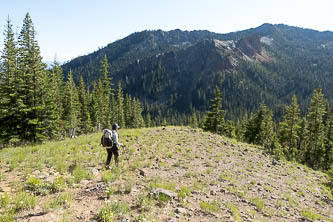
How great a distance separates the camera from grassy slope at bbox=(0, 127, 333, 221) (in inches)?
212

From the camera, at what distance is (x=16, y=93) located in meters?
19.1

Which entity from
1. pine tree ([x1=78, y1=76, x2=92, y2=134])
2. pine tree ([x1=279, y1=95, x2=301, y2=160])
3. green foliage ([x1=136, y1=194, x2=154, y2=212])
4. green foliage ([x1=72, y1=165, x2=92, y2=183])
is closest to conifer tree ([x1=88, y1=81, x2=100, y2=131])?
pine tree ([x1=78, y1=76, x2=92, y2=134])

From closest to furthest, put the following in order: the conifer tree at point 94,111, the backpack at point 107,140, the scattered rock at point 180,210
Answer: the scattered rock at point 180,210 → the backpack at point 107,140 → the conifer tree at point 94,111

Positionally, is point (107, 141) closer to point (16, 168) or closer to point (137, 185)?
point (137, 185)

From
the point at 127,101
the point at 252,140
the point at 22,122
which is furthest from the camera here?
the point at 127,101

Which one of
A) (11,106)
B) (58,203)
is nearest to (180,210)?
(58,203)

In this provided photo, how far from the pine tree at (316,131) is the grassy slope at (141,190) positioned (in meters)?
27.1

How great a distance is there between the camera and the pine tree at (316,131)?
34188mm

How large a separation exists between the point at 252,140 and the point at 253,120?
474cm

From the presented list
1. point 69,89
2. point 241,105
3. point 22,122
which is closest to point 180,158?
point 22,122

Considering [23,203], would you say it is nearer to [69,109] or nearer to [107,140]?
[107,140]

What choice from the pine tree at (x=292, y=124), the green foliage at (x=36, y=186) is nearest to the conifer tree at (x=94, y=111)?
the pine tree at (x=292, y=124)

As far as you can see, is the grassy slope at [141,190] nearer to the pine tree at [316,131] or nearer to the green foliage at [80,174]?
the green foliage at [80,174]

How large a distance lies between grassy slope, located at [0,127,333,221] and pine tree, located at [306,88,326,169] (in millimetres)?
27054
